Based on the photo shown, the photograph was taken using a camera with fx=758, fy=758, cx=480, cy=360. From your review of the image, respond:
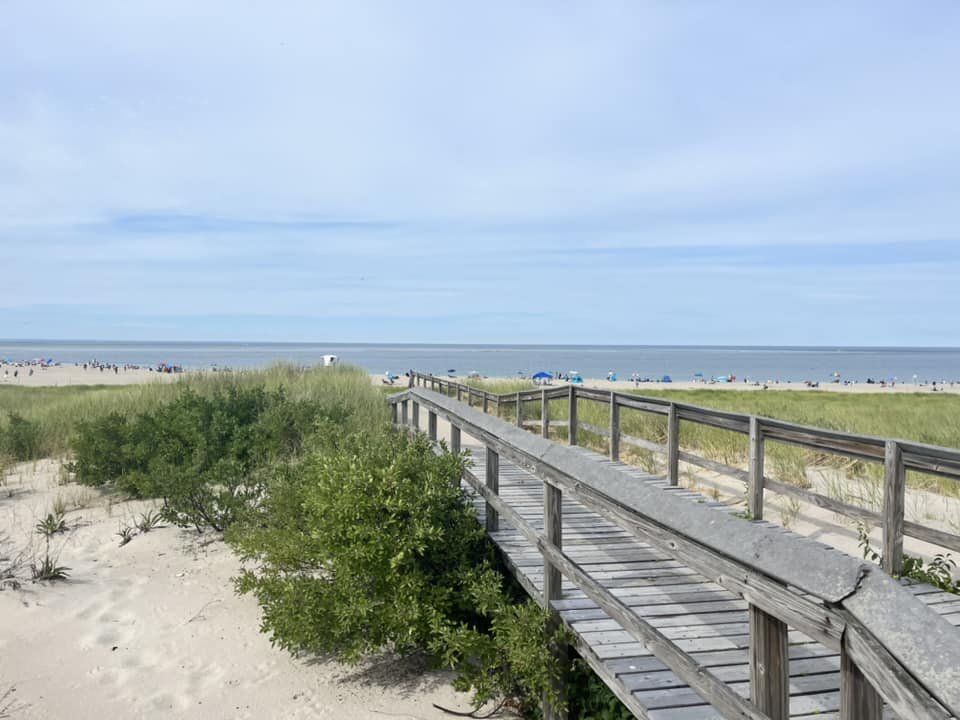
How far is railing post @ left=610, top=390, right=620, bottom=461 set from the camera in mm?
9508

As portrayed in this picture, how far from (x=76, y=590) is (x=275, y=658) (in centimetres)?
282

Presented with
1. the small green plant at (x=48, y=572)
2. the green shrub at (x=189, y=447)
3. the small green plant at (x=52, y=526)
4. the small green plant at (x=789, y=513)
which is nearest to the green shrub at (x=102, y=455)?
the green shrub at (x=189, y=447)

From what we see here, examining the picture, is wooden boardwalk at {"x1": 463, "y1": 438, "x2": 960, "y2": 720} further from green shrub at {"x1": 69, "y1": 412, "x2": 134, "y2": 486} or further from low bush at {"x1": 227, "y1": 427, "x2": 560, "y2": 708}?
green shrub at {"x1": 69, "y1": 412, "x2": 134, "y2": 486}

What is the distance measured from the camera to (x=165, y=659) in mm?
6387

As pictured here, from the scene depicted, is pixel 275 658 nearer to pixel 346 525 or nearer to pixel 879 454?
pixel 346 525

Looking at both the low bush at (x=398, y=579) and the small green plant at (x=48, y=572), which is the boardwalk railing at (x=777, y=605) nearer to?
the low bush at (x=398, y=579)

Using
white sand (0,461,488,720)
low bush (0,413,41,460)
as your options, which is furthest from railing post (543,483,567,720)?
low bush (0,413,41,460)

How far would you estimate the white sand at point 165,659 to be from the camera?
558 cm

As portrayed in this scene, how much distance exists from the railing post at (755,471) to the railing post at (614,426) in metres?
2.44

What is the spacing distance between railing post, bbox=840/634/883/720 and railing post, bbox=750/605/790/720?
462 mm

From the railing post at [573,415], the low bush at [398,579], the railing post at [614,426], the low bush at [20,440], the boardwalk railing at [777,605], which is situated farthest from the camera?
the low bush at [20,440]

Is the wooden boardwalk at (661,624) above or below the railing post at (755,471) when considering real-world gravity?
below

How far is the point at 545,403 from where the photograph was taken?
12219 millimetres

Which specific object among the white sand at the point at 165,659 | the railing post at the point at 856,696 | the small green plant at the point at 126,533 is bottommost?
the white sand at the point at 165,659
